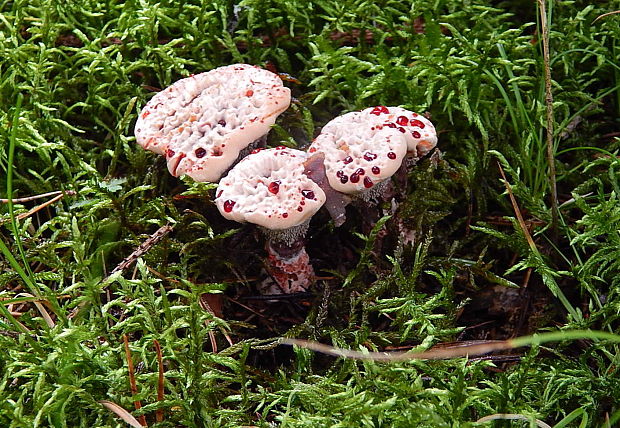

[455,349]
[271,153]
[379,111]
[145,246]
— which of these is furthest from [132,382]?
[379,111]

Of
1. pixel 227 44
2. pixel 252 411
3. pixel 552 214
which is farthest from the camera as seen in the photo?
pixel 227 44

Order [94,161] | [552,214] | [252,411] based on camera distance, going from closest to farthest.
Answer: [252,411] < [552,214] < [94,161]

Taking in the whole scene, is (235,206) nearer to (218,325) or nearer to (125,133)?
(218,325)

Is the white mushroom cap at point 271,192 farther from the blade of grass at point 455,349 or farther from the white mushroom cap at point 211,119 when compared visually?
the blade of grass at point 455,349

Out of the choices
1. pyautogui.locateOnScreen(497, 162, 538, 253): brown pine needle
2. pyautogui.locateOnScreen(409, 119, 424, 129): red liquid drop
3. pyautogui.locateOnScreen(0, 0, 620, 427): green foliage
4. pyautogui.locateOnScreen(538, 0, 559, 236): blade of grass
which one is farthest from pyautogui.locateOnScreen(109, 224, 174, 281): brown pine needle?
pyautogui.locateOnScreen(538, 0, 559, 236): blade of grass

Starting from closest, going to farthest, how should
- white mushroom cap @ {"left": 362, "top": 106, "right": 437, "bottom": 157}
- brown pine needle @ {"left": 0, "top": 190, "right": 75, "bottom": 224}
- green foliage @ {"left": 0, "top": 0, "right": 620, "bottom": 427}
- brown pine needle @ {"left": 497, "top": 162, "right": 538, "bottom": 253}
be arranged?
green foliage @ {"left": 0, "top": 0, "right": 620, "bottom": 427} < white mushroom cap @ {"left": 362, "top": 106, "right": 437, "bottom": 157} < brown pine needle @ {"left": 497, "top": 162, "right": 538, "bottom": 253} < brown pine needle @ {"left": 0, "top": 190, "right": 75, "bottom": 224}

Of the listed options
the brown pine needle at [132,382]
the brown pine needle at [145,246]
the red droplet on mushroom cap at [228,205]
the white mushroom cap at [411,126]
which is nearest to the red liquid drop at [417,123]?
the white mushroom cap at [411,126]

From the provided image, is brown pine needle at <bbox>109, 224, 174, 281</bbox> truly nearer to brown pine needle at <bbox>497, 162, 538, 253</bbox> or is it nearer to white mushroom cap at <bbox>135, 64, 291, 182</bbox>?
white mushroom cap at <bbox>135, 64, 291, 182</bbox>

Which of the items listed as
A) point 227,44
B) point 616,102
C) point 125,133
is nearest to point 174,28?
point 227,44
